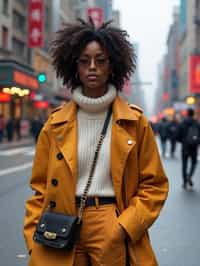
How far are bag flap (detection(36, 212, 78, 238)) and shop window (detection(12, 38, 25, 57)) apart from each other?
45668 mm

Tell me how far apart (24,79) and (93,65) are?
29.7m

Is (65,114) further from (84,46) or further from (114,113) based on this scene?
(84,46)

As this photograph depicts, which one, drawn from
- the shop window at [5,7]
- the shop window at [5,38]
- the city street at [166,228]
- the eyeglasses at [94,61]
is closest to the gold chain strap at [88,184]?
the eyeglasses at [94,61]

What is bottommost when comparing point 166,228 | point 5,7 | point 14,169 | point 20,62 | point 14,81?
point 14,169

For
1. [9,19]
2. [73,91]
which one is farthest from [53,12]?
[73,91]

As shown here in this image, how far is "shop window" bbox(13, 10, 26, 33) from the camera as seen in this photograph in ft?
155

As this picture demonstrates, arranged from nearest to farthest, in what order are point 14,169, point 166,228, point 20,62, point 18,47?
1. point 166,228
2. point 14,169
3. point 20,62
4. point 18,47

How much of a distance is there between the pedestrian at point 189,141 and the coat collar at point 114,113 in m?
9.57

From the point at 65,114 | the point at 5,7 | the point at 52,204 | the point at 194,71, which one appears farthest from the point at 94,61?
the point at 194,71

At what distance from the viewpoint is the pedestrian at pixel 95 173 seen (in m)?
2.79

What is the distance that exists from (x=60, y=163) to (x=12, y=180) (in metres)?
11.9

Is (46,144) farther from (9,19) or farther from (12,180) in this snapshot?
(9,19)

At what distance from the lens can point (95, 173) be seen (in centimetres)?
289

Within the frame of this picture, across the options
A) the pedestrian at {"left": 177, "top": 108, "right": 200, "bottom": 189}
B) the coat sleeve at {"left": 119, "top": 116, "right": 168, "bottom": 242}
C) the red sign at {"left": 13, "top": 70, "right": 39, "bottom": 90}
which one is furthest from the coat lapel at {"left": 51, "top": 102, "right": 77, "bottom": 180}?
the red sign at {"left": 13, "top": 70, "right": 39, "bottom": 90}
